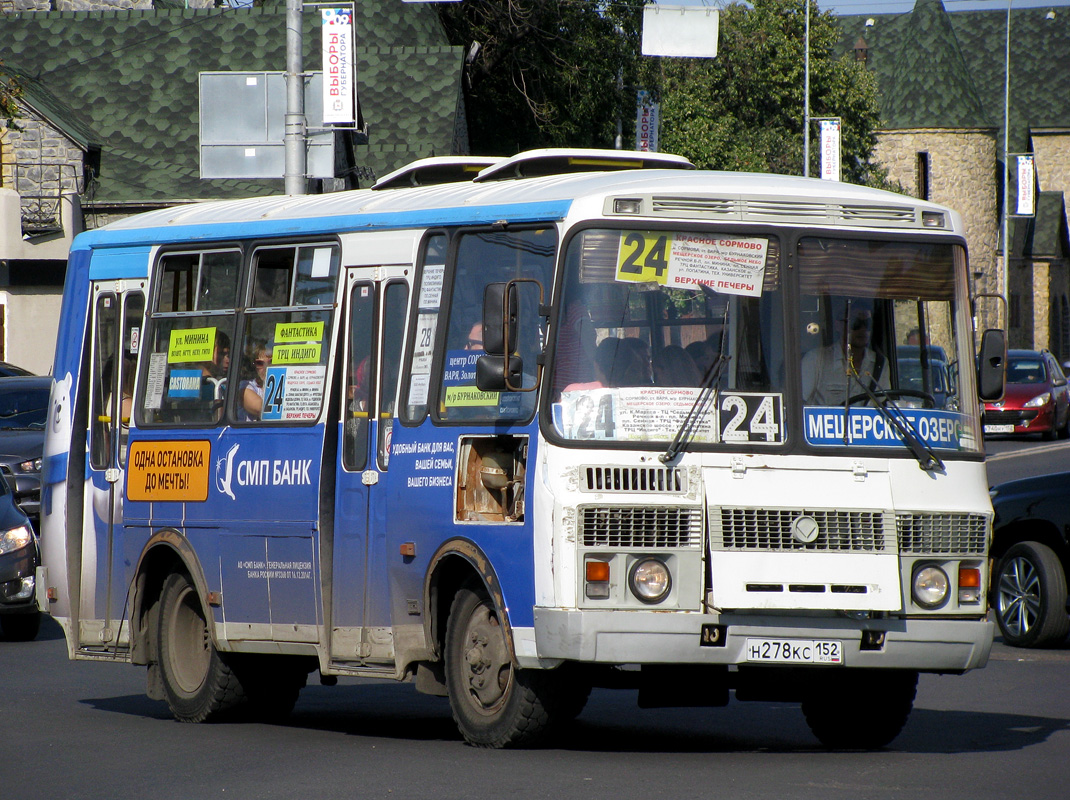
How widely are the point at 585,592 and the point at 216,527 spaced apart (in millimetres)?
3158

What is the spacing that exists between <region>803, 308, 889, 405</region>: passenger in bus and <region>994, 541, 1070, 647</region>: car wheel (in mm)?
5025

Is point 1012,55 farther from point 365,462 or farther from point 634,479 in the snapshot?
point 634,479

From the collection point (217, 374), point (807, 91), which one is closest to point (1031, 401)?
point (807, 91)

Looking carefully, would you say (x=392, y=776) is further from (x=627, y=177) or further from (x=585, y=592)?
(x=627, y=177)

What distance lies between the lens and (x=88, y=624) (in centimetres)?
1174

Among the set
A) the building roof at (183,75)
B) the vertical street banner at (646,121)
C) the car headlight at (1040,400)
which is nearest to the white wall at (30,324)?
the building roof at (183,75)

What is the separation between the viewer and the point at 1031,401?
38406 millimetres

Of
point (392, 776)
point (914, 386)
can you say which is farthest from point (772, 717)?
point (392, 776)

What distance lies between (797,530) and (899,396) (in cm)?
96

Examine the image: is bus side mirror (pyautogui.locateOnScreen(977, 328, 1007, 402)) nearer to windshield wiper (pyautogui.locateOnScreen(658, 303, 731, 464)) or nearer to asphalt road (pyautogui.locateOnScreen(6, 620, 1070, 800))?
windshield wiper (pyautogui.locateOnScreen(658, 303, 731, 464))

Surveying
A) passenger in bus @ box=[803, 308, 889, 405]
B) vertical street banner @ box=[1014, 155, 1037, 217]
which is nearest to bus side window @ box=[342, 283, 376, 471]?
passenger in bus @ box=[803, 308, 889, 405]

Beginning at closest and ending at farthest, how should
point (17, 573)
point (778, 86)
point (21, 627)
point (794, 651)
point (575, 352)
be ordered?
point (794, 651) < point (575, 352) < point (17, 573) < point (21, 627) < point (778, 86)

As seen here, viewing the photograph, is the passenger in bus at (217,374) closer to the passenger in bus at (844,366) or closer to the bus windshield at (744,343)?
the bus windshield at (744,343)

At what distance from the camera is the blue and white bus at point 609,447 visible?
28.0 feet
